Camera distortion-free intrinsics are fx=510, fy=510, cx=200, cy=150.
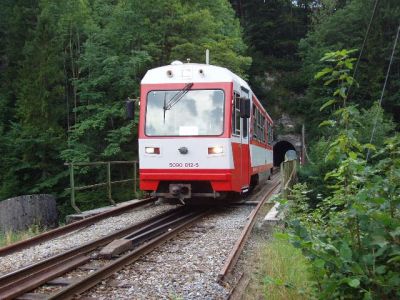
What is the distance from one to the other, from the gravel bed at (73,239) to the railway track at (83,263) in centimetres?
44

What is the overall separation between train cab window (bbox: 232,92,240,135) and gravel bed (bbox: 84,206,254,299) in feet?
8.61

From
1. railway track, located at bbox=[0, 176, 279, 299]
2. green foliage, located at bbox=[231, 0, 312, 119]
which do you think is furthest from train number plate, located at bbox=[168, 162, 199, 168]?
green foliage, located at bbox=[231, 0, 312, 119]

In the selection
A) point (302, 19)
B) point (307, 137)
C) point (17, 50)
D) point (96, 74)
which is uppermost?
point (302, 19)

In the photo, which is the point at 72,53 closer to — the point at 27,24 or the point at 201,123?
the point at 27,24

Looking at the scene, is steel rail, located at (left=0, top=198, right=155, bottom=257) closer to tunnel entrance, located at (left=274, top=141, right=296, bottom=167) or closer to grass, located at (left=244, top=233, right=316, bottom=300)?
grass, located at (left=244, top=233, right=316, bottom=300)

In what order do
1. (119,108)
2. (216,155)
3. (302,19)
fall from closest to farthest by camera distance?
1. (216,155)
2. (119,108)
3. (302,19)

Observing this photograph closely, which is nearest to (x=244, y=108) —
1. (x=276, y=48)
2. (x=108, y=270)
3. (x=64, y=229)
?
(x=64, y=229)

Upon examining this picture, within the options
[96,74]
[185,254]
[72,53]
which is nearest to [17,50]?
[72,53]

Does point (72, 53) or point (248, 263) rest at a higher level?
point (72, 53)

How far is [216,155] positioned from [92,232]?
116 inches

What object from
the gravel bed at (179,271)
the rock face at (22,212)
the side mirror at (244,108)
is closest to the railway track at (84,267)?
the gravel bed at (179,271)

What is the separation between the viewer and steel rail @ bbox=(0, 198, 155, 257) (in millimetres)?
7728

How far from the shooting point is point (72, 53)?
32438mm

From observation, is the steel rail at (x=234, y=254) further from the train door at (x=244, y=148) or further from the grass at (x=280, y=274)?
the train door at (x=244, y=148)
